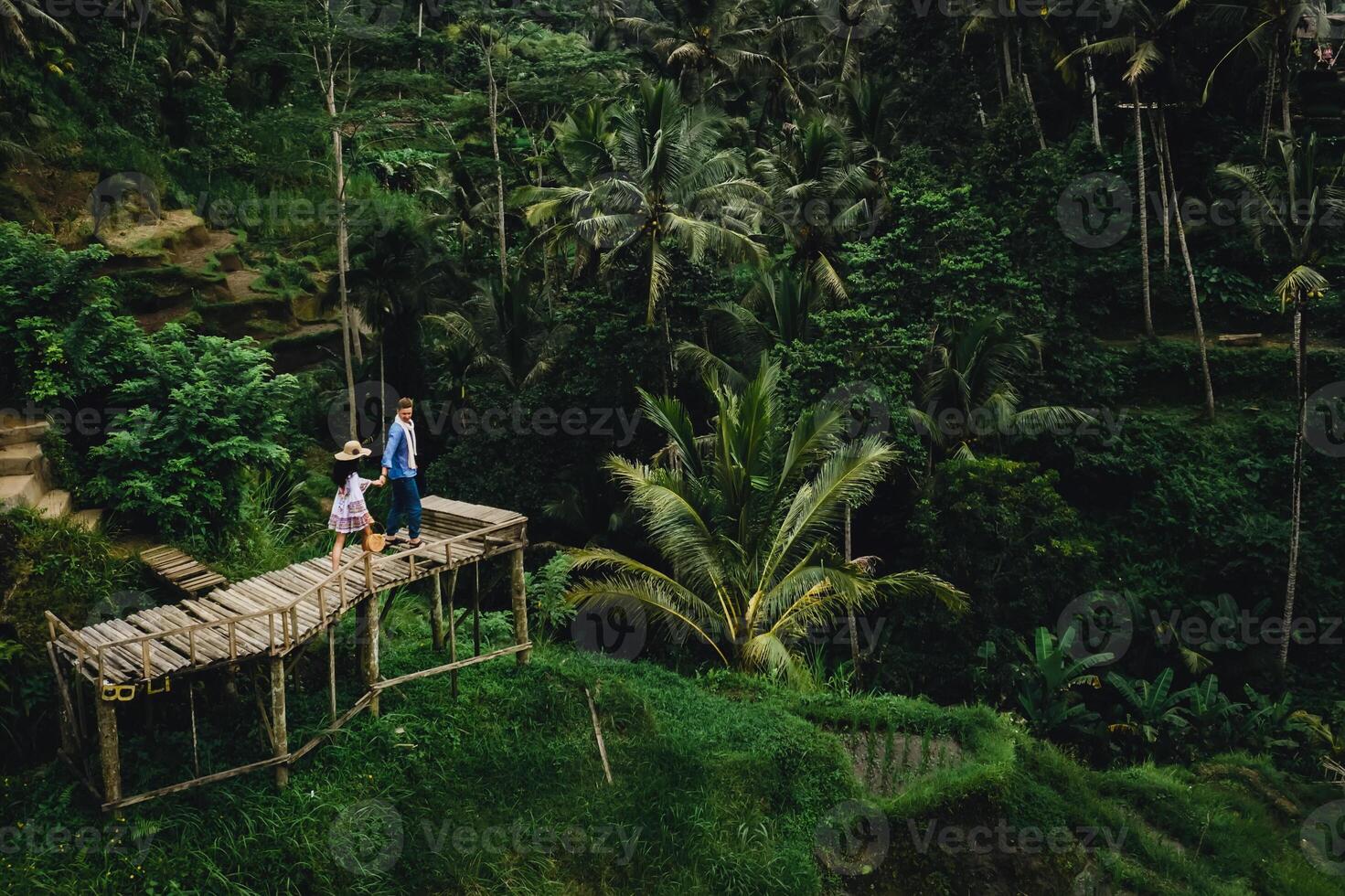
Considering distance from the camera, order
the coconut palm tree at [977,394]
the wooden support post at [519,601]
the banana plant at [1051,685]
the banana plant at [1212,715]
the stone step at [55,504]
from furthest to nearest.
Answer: the coconut palm tree at [977,394] → the banana plant at [1212,715] → the banana plant at [1051,685] → the wooden support post at [519,601] → the stone step at [55,504]

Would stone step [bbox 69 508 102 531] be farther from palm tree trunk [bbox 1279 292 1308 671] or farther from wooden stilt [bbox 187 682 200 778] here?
palm tree trunk [bbox 1279 292 1308 671]

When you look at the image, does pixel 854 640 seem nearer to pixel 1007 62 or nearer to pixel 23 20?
pixel 1007 62

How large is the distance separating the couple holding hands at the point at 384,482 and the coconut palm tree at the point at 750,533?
145 inches

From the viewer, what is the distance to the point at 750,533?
13.7 meters

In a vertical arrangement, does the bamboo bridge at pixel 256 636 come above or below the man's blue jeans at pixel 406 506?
below

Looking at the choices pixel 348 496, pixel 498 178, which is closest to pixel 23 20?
pixel 498 178

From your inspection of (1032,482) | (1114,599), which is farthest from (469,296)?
(1114,599)

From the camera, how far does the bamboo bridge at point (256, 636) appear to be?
8.05 m

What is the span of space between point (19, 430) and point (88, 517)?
1.45 m

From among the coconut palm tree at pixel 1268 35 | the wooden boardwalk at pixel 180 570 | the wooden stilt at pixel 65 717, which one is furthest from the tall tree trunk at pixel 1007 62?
Result: the wooden stilt at pixel 65 717

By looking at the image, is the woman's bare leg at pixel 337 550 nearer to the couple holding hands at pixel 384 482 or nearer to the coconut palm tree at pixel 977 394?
the couple holding hands at pixel 384 482

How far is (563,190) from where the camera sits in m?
19.2

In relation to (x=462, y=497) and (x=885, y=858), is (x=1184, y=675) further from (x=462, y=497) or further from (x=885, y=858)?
(x=462, y=497)

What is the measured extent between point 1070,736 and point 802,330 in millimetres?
A: 8948
